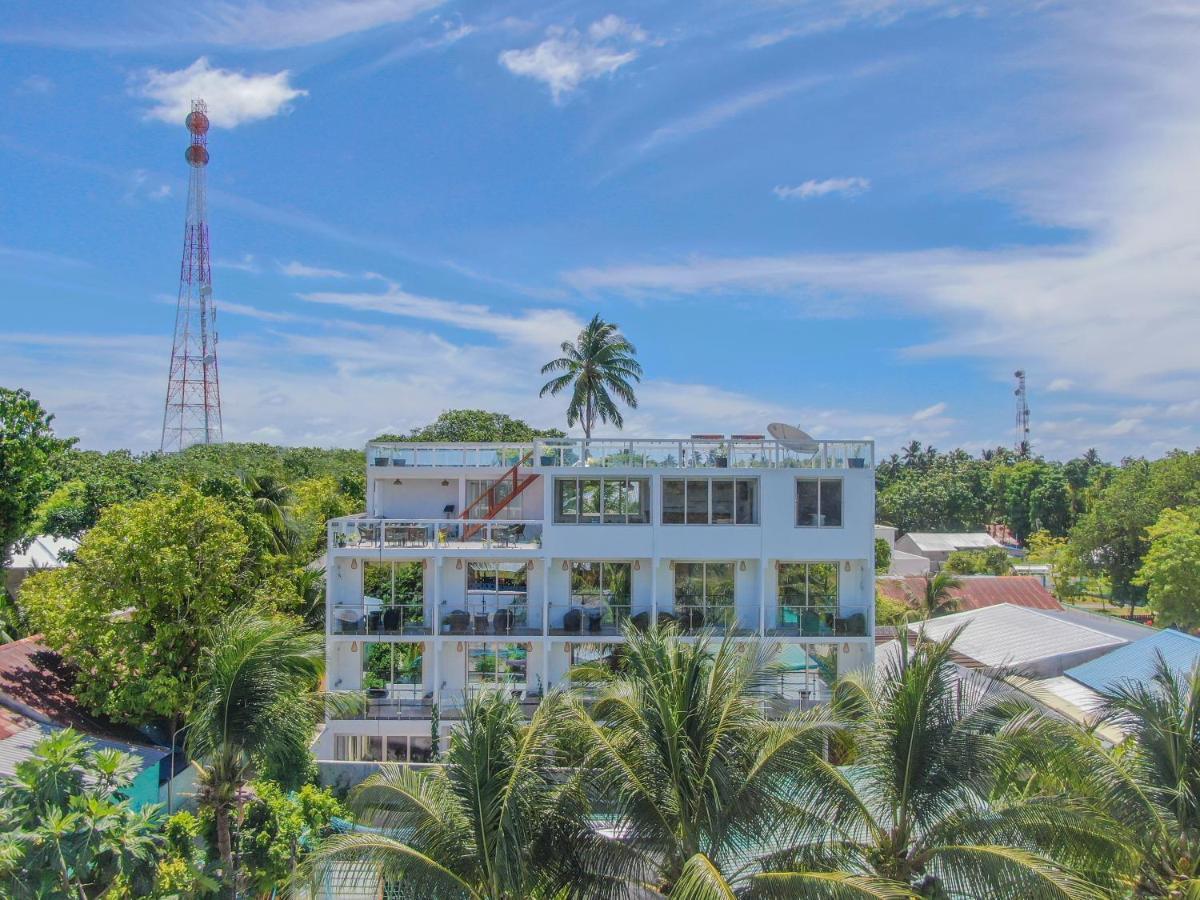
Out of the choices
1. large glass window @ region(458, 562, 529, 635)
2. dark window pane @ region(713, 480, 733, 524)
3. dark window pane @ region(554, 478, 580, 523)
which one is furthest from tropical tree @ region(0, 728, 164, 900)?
dark window pane @ region(713, 480, 733, 524)

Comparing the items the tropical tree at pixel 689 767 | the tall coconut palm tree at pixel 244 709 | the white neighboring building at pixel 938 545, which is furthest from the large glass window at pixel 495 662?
the white neighboring building at pixel 938 545

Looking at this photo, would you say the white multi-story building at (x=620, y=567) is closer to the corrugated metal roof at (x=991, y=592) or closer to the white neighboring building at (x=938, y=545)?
the corrugated metal roof at (x=991, y=592)

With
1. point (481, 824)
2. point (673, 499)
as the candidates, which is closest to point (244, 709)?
point (481, 824)

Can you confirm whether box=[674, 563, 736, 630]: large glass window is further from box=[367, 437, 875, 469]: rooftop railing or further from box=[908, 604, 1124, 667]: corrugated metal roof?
box=[908, 604, 1124, 667]: corrugated metal roof

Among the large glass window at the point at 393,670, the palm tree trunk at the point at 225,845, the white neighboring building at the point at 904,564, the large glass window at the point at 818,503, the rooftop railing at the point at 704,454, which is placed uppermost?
the rooftop railing at the point at 704,454

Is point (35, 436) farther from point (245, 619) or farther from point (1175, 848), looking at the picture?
point (1175, 848)

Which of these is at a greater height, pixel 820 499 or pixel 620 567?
pixel 820 499

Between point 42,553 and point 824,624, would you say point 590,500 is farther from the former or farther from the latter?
point 42,553

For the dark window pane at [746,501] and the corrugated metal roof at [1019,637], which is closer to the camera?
the dark window pane at [746,501]
